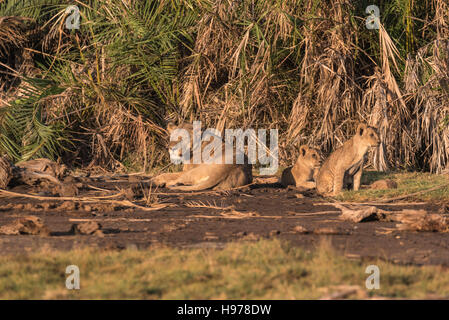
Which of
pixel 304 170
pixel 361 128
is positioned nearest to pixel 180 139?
pixel 304 170

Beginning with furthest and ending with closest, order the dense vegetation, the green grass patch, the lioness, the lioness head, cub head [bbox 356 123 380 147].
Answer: the dense vegetation, the lioness head, the lioness, cub head [bbox 356 123 380 147], the green grass patch

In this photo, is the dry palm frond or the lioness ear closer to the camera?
the dry palm frond

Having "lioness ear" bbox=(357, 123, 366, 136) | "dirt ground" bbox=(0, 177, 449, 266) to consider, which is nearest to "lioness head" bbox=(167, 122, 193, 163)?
"dirt ground" bbox=(0, 177, 449, 266)

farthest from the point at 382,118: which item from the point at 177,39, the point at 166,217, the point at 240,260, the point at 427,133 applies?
the point at 240,260

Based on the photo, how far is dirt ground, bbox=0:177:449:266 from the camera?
638 centimetres

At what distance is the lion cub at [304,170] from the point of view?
11266mm

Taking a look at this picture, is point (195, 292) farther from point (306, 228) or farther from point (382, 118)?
point (382, 118)

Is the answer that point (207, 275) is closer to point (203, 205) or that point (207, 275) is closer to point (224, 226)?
point (224, 226)

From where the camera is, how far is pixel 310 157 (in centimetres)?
1126

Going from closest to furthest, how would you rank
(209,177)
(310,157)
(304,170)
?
1. (209,177)
2. (310,157)
3. (304,170)

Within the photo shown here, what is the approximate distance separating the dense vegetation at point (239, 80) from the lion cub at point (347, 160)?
8.82 feet

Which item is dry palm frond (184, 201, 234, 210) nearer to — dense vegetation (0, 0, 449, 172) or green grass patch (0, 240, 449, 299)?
green grass patch (0, 240, 449, 299)

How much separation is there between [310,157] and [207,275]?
21.0ft

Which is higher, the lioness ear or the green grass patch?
the lioness ear
